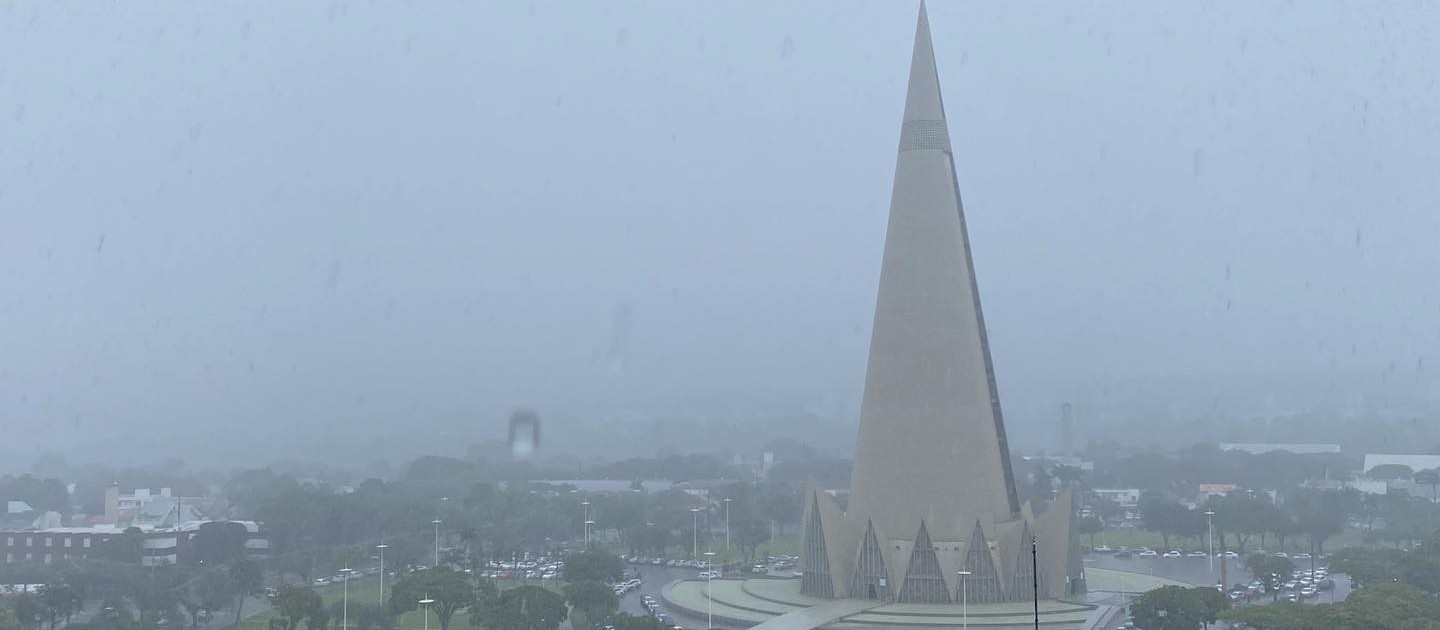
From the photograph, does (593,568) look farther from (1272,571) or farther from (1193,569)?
(1193,569)

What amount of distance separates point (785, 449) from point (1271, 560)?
81813mm

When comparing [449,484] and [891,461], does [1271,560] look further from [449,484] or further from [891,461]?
[449,484]

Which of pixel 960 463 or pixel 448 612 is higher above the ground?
pixel 960 463

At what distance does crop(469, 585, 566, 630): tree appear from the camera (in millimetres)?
32125

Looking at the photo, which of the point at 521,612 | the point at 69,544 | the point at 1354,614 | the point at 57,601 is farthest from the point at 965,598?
the point at 69,544

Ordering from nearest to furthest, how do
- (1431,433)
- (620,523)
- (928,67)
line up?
(928,67) → (620,523) → (1431,433)

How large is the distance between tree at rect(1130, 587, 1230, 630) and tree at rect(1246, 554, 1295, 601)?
10219 millimetres

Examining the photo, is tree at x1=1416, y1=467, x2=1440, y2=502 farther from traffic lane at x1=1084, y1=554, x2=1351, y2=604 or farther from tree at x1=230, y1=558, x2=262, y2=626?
tree at x1=230, y1=558, x2=262, y2=626

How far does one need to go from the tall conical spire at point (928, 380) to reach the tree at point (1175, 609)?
4.69m

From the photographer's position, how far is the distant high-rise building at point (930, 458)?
3425 centimetres

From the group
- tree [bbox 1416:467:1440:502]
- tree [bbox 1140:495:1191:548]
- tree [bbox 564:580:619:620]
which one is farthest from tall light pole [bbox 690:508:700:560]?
tree [bbox 1416:467:1440:502]

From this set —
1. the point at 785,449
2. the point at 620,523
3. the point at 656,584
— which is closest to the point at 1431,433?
the point at 785,449

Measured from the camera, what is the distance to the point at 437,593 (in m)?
34.4

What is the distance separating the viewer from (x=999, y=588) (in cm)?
3397
